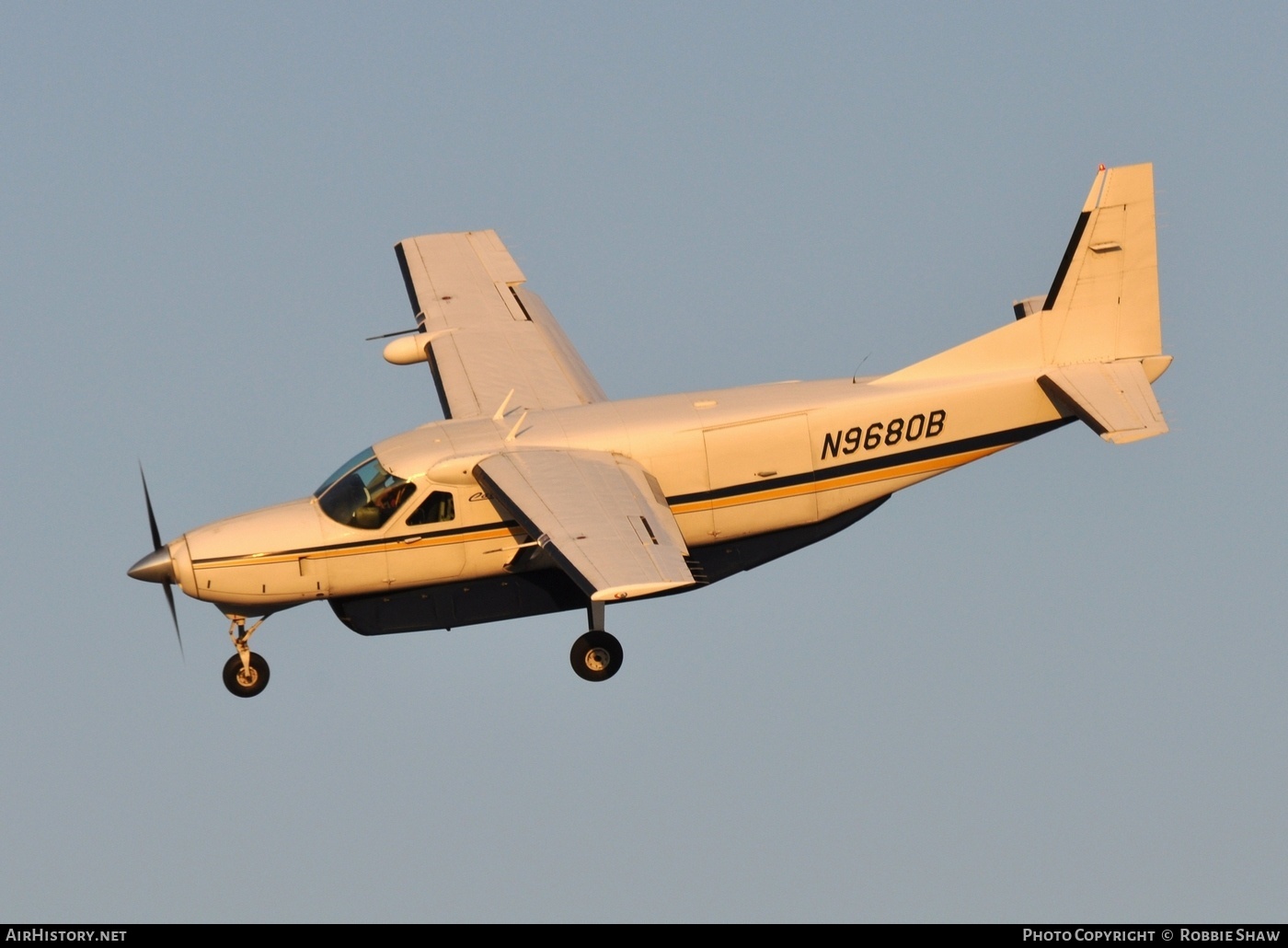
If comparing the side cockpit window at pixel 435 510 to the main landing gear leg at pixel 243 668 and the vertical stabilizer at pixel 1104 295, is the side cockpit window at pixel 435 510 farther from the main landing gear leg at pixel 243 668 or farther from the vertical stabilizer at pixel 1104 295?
the vertical stabilizer at pixel 1104 295

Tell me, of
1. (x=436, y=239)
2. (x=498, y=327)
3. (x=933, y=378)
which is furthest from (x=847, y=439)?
(x=436, y=239)

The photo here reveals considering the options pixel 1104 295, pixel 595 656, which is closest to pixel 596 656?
pixel 595 656

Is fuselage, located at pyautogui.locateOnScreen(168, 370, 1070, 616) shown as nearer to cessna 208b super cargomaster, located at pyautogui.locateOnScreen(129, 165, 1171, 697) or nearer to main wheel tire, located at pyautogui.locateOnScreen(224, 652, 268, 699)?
cessna 208b super cargomaster, located at pyautogui.locateOnScreen(129, 165, 1171, 697)

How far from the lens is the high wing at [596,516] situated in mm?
29250

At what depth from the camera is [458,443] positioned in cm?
3288

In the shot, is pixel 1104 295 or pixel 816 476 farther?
pixel 1104 295

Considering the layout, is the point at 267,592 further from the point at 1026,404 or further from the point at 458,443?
the point at 1026,404

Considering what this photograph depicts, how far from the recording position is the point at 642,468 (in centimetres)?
3322

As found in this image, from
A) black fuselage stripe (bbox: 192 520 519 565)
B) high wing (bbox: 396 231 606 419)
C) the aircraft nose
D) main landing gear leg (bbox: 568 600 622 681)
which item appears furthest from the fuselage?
high wing (bbox: 396 231 606 419)

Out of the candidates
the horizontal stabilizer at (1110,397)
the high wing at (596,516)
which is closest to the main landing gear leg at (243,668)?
the high wing at (596,516)

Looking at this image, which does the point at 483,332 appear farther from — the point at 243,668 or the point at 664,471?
the point at 243,668

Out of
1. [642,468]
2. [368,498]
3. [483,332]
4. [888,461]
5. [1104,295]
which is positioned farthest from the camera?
[483,332]

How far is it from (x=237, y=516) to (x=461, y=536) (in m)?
3.44

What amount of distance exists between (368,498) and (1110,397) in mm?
→ 11816
